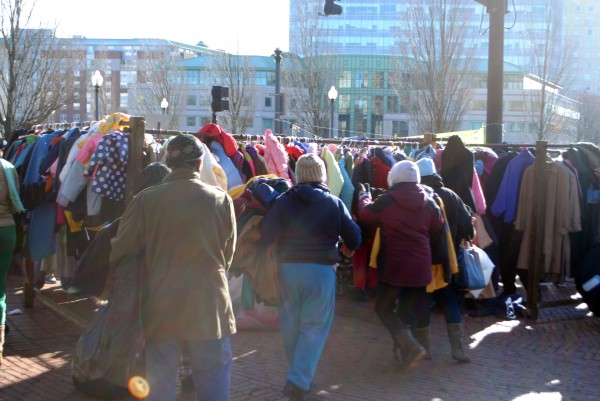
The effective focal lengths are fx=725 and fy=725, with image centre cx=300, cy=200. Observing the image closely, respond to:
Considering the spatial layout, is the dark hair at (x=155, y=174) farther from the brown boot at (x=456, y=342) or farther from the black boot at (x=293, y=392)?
the brown boot at (x=456, y=342)

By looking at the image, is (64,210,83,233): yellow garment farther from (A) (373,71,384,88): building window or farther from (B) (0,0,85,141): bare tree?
(A) (373,71,384,88): building window

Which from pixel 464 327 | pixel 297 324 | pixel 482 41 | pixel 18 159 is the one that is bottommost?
pixel 464 327

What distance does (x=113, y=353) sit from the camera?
4.88m

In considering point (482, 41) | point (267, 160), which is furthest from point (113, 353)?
point (482, 41)

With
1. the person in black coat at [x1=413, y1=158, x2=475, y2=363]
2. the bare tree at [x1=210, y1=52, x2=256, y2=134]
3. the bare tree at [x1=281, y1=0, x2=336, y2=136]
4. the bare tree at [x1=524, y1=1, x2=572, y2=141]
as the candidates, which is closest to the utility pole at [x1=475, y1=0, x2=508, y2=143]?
the person in black coat at [x1=413, y1=158, x2=475, y2=363]

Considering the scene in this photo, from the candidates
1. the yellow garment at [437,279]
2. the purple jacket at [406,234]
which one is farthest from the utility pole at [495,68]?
the purple jacket at [406,234]

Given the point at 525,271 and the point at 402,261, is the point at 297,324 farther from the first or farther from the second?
the point at 525,271

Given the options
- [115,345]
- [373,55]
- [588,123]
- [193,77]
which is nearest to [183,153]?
[115,345]

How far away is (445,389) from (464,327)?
8.31ft

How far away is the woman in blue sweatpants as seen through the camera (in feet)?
18.6

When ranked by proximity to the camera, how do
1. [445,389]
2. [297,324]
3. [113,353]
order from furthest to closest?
[445,389] < [297,324] < [113,353]

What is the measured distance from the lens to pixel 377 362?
7223 mm

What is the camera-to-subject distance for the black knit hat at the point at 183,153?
14.6 feet

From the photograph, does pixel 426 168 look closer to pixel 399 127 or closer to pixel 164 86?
pixel 164 86
